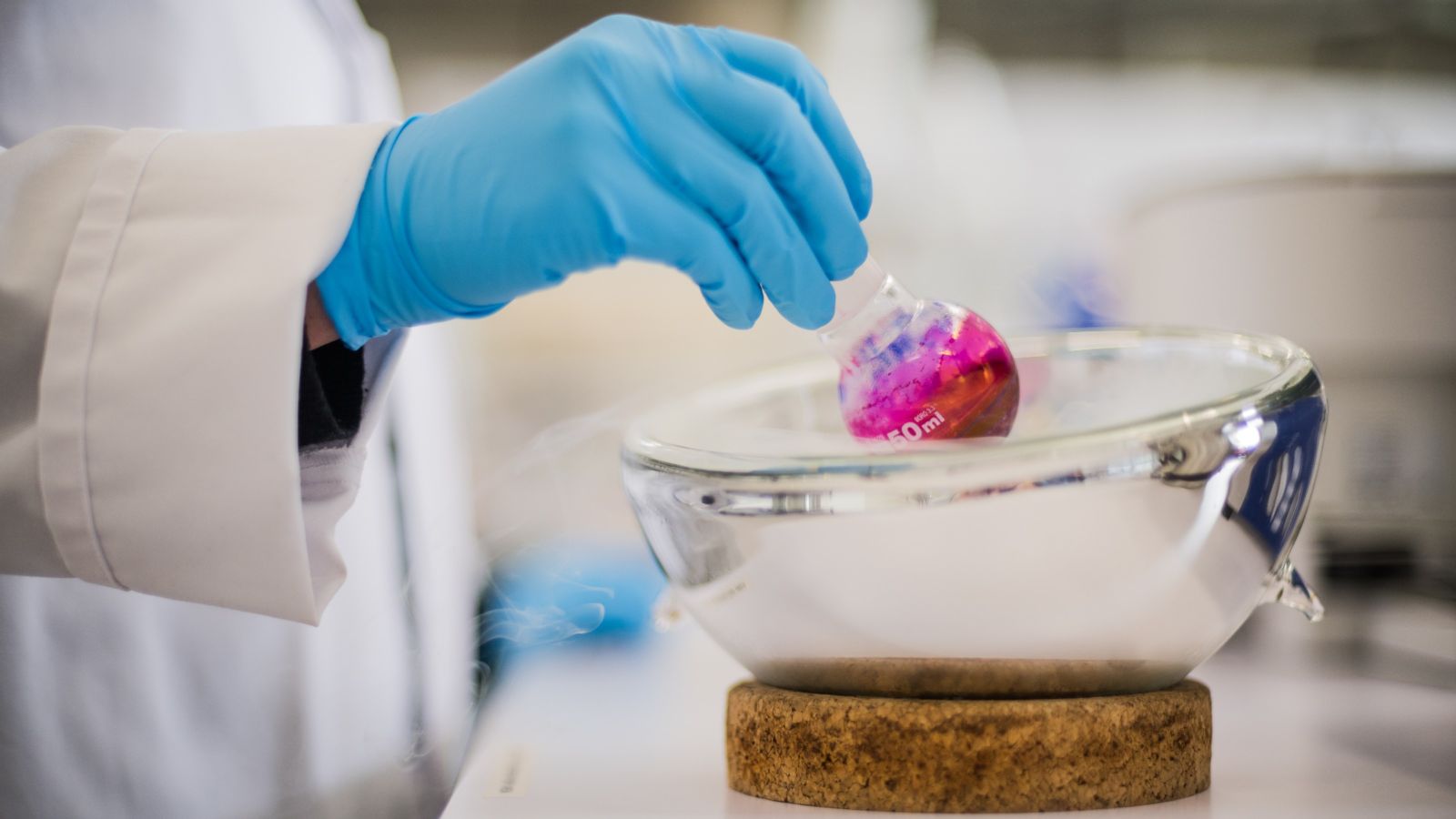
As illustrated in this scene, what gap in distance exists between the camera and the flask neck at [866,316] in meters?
0.66

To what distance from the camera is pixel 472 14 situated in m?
1.86

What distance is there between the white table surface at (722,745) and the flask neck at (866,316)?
0.27 m

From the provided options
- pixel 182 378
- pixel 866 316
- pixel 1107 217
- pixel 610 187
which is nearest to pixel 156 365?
pixel 182 378

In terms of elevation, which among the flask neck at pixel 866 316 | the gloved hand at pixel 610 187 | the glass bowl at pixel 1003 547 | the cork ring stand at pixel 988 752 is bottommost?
the cork ring stand at pixel 988 752

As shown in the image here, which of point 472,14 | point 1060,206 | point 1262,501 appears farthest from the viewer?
point 1060,206

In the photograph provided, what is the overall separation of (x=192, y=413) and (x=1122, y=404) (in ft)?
1.89

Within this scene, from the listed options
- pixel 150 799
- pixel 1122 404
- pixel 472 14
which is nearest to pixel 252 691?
pixel 150 799

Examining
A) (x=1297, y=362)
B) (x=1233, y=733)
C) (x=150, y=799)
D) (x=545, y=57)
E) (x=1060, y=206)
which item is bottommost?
(x=150, y=799)

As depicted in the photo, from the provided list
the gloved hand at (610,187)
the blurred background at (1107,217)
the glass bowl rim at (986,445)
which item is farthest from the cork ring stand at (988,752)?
the blurred background at (1107,217)

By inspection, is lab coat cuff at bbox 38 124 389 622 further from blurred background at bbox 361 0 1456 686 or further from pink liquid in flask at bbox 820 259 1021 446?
blurred background at bbox 361 0 1456 686

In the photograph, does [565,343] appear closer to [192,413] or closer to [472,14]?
[472,14]

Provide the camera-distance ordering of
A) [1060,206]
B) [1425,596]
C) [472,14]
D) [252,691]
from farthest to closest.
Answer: [1060,206] → [472,14] → [1425,596] → [252,691]

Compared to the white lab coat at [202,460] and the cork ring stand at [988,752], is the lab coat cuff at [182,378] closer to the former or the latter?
the white lab coat at [202,460]

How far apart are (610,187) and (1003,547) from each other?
0.93 ft
